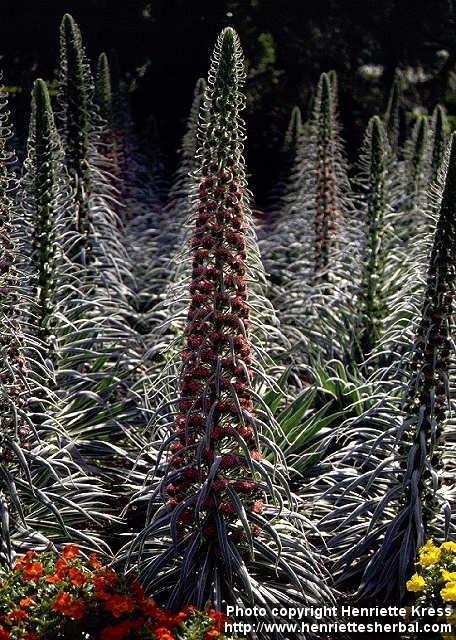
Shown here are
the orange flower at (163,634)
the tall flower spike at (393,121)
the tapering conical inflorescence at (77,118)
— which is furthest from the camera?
the tall flower spike at (393,121)

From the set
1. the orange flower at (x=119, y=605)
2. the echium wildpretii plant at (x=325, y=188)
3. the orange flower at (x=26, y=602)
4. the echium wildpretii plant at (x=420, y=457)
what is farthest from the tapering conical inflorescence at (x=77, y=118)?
the orange flower at (x=119, y=605)

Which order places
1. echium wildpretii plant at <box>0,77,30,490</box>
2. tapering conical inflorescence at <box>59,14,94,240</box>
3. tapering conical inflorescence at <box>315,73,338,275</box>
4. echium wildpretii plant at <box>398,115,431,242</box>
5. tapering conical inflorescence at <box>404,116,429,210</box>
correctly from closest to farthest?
echium wildpretii plant at <box>0,77,30,490</box> → tapering conical inflorescence at <box>59,14,94,240</box> → tapering conical inflorescence at <box>315,73,338,275</box> → echium wildpretii plant at <box>398,115,431,242</box> → tapering conical inflorescence at <box>404,116,429,210</box>

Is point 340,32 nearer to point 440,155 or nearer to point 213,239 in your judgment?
point 440,155

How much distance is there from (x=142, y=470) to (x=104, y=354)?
111 centimetres

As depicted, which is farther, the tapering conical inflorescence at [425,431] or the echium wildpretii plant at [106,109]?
the echium wildpretii plant at [106,109]

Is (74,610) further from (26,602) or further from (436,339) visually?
(436,339)

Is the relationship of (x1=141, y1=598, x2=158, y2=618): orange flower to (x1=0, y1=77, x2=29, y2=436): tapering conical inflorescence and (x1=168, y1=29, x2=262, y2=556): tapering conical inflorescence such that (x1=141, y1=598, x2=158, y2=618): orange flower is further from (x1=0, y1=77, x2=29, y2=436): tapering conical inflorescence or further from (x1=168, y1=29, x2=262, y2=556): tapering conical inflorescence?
(x1=0, y1=77, x2=29, y2=436): tapering conical inflorescence

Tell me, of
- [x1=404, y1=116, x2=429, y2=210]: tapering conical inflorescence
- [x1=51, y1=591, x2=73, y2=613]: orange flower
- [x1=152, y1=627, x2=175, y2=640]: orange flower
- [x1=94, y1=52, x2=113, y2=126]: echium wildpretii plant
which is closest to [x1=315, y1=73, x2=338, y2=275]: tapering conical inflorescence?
[x1=404, y1=116, x2=429, y2=210]: tapering conical inflorescence

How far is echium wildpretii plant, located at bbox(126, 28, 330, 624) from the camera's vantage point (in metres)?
5.08

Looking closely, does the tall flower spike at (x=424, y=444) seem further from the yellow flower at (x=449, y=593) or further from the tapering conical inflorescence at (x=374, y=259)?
the tapering conical inflorescence at (x=374, y=259)

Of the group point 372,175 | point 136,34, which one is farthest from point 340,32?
point 372,175

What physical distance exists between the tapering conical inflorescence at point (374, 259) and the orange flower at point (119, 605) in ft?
14.7

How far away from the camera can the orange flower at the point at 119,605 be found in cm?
430

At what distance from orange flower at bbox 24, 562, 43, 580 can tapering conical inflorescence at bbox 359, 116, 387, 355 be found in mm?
4458
